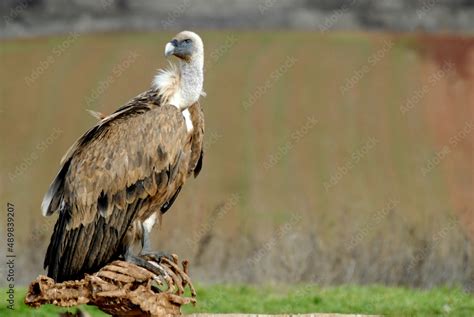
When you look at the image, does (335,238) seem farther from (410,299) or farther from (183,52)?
(183,52)

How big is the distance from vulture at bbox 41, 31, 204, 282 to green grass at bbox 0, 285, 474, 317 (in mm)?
2254

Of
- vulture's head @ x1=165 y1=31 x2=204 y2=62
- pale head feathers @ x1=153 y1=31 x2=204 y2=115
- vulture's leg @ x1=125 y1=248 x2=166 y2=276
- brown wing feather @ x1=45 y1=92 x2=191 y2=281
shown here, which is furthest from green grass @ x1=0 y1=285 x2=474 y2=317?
vulture's head @ x1=165 y1=31 x2=204 y2=62

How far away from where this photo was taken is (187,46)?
23.7ft

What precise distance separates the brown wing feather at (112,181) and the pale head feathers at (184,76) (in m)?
0.11

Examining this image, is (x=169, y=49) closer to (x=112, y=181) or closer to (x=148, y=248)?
(x=112, y=181)

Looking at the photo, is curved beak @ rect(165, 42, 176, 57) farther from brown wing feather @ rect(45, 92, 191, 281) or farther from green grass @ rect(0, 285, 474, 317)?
green grass @ rect(0, 285, 474, 317)

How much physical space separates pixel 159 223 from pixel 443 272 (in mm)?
5027

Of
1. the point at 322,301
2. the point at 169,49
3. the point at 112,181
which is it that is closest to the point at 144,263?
the point at 112,181

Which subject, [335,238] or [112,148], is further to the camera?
[335,238]

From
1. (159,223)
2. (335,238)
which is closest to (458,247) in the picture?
(335,238)

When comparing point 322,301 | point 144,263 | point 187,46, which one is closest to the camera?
point 144,263

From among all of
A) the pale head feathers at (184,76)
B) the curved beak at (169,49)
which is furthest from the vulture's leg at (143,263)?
the curved beak at (169,49)

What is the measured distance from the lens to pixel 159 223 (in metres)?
7.60

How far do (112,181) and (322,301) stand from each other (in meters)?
3.57
